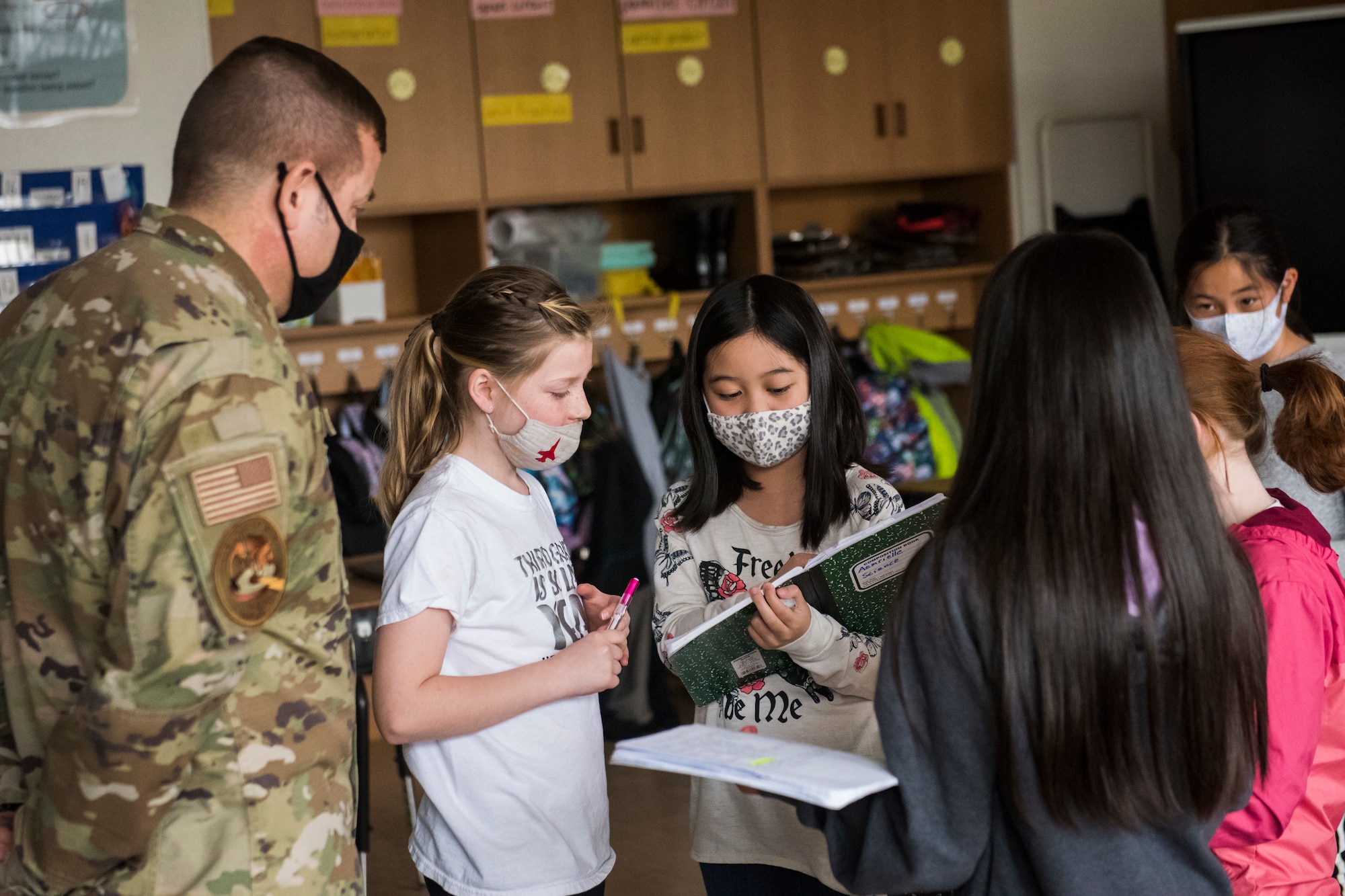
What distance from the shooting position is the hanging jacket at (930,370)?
14.5 ft

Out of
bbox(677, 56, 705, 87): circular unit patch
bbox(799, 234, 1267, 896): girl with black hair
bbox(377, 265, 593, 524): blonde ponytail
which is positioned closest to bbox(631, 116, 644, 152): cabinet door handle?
bbox(677, 56, 705, 87): circular unit patch

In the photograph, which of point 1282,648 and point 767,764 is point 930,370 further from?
point 767,764

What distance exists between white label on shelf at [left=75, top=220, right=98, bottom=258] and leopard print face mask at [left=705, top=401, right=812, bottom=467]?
8.88ft

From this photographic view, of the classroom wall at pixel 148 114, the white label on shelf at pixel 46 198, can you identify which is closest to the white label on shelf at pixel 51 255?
the white label on shelf at pixel 46 198

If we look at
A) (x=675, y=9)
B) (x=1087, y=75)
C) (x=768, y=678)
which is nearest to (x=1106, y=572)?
(x=768, y=678)

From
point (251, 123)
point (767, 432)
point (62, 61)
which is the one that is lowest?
point (767, 432)

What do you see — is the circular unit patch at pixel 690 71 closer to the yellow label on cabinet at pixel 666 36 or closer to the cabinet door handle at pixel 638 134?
the yellow label on cabinet at pixel 666 36

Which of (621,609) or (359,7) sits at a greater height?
(359,7)

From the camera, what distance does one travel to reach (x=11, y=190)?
3.66 metres

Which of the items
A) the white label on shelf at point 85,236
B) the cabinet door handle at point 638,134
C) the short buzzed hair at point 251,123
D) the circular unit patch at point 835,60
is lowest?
the short buzzed hair at point 251,123

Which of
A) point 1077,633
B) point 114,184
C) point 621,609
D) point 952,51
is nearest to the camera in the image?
point 1077,633

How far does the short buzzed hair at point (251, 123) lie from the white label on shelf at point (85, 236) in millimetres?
2803

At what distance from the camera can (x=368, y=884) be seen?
3049mm

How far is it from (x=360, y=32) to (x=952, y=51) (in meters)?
2.14
